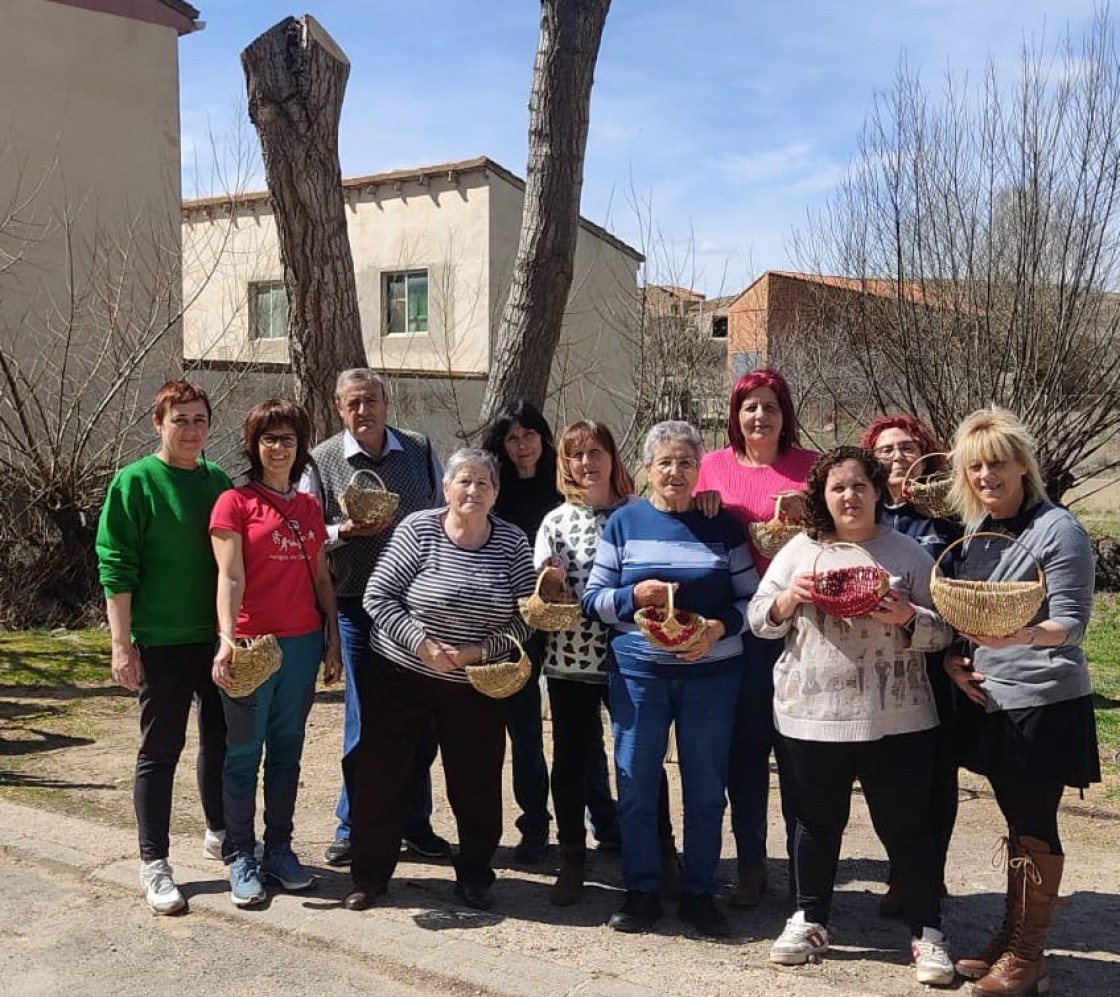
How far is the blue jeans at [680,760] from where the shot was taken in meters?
4.05

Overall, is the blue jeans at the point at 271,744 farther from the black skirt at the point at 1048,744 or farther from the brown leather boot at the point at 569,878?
the black skirt at the point at 1048,744

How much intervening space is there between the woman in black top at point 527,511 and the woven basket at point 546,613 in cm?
74

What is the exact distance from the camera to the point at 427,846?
193 inches

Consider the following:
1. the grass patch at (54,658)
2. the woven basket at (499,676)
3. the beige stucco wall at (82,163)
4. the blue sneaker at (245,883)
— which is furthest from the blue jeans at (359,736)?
the beige stucco wall at (82,163)

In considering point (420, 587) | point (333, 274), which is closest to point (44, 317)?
point (333, 274)

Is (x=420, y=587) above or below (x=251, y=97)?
below

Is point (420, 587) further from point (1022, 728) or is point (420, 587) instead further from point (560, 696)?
point (1022, 728)

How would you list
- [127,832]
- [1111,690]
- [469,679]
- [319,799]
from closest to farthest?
[469,679], [127,832], [319,799], [1111,690]

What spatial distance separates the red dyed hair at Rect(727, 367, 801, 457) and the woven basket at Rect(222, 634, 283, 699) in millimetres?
1907

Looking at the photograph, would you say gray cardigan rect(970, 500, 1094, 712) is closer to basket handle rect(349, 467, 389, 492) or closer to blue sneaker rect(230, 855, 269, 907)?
basket handle rect(349, 467, 389, 492)

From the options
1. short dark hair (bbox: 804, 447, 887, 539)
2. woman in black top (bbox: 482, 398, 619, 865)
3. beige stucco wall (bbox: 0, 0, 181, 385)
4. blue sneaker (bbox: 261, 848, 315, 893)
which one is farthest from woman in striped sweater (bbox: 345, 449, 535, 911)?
beige stucco wall (bbox: 0, 0, 181, 385)

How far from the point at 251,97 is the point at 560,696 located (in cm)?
416

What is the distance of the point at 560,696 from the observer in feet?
14.6

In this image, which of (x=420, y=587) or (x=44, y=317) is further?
(x=44, y=317)
